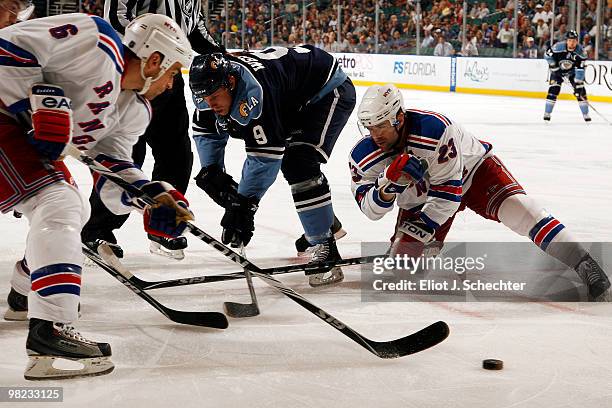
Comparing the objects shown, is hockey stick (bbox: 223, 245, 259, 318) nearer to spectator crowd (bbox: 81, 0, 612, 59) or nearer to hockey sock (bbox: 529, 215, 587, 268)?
hockey sock (bbox: 529, 215, 587, 268)

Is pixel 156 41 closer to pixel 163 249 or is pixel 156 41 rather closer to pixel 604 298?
pixel 163 249

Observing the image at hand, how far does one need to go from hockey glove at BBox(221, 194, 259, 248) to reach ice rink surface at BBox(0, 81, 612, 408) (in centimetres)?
19

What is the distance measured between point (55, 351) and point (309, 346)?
2.42 feet

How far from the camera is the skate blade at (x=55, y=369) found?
2.13 metres

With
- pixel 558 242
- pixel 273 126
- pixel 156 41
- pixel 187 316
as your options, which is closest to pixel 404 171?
pixel 273 126

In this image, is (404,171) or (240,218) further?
(240,218)

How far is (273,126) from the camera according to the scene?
3.18 m

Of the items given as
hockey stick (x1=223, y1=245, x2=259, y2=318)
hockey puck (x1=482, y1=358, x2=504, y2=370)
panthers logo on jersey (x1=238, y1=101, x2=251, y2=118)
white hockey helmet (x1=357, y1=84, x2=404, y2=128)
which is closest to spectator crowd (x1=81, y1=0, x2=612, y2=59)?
white hockey helmet (x1=357, y1=84, x2=404, y2=128)

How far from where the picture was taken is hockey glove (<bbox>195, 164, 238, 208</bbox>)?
11.5 ft

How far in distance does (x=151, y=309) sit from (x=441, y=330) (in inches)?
38.4

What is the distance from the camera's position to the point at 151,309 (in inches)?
115

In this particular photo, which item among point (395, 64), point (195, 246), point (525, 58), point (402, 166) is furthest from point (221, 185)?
point (395, 64)

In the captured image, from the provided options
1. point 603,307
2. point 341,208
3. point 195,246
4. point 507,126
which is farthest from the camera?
point 507,126

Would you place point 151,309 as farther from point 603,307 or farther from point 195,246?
point 603,307
